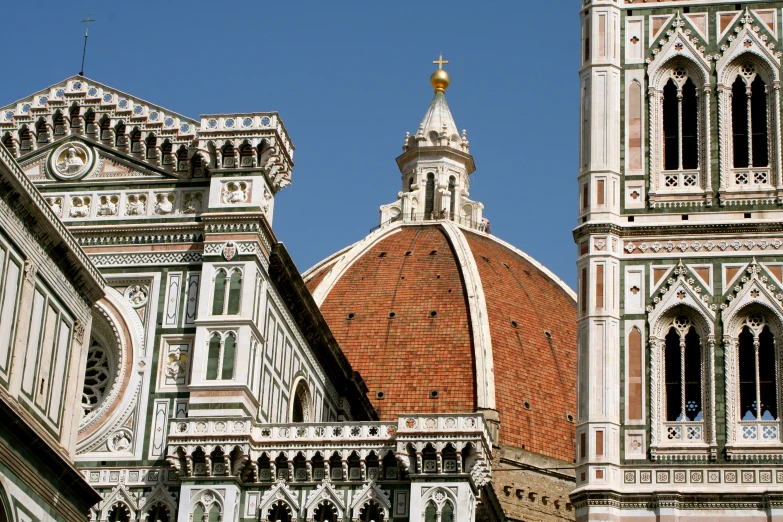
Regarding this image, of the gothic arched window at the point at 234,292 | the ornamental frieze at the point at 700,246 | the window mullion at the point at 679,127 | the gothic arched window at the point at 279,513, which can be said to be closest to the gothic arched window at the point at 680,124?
the window mullion at the point at 679,127

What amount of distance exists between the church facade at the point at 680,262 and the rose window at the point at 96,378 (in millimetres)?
9411

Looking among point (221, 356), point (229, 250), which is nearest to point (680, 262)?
point (221, 356)

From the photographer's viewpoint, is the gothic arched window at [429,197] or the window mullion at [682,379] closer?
the window mullion at [682,379]

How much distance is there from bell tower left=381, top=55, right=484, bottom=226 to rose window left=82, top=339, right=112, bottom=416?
41.2m

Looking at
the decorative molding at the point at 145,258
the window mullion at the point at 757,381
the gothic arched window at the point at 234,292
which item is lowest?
the window mullion at the point at 757,381

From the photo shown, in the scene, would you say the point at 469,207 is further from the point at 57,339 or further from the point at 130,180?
the point at 57,339

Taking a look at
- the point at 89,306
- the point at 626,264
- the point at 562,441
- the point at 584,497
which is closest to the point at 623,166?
the point at 626,264

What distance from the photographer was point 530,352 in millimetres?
67375

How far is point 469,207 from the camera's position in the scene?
76.2 meters

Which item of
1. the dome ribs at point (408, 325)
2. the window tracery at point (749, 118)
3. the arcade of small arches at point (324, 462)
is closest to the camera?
the window tracery at point (749, 118)

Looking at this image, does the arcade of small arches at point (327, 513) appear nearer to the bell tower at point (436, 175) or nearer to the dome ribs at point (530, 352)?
the dome ribs at point (530, 352)

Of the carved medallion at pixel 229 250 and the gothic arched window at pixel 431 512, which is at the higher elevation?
the carved medallion at pixel 229 250

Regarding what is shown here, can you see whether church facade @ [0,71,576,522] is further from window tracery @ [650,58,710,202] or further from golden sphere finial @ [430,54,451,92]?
golden sphere finial @ [430,54,451,92]

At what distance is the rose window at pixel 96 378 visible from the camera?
33938 mm
